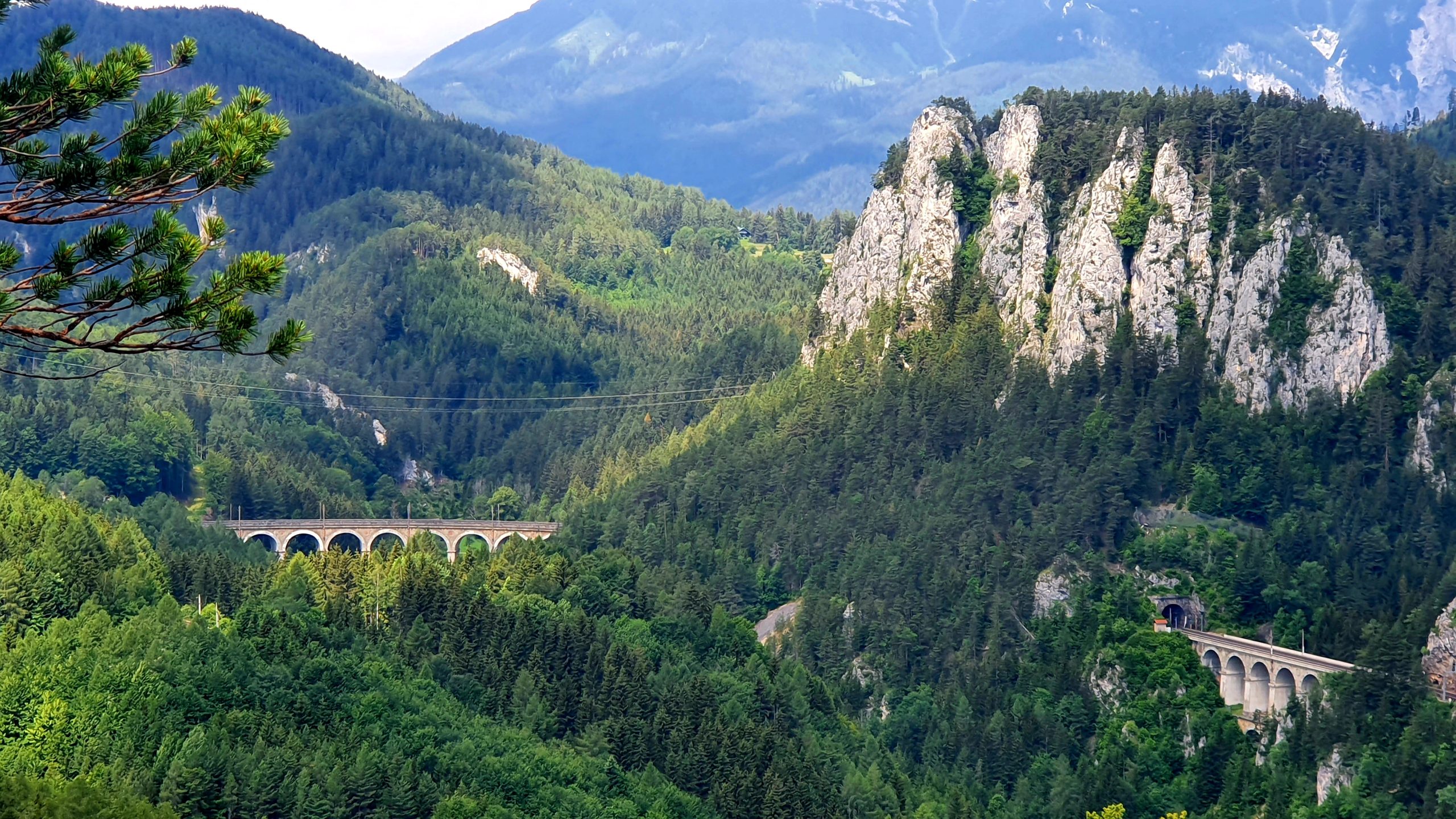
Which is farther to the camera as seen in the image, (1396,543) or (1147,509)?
(1147,509)

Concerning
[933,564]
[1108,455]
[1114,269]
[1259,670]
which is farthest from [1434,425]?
[933,564]

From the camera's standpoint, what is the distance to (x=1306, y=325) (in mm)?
141125

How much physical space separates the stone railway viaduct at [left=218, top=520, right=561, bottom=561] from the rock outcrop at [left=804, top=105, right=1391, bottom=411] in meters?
31.9

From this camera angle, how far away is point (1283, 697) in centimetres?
12306

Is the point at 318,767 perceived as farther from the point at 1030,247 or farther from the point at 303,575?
the point at 1030,247

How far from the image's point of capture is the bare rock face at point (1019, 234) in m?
162

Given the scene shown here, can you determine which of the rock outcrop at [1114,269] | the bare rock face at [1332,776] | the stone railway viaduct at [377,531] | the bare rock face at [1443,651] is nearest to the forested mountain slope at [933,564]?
the bare rock face at [1332,776]

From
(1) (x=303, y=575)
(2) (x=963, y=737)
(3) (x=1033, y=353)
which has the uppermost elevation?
(3) (x=1033, y=353)

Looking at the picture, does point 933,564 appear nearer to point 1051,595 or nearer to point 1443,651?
point 1051,595

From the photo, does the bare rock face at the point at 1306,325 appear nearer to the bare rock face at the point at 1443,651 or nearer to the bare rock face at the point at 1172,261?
the bare rock face at the point at 1172,261

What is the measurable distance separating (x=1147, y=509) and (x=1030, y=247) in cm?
2779

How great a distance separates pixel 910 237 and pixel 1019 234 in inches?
470

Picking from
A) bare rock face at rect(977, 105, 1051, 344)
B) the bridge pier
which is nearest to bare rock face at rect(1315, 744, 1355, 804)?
the bridge pier

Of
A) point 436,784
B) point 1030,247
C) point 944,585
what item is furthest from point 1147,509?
point 436,784
